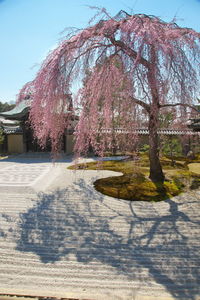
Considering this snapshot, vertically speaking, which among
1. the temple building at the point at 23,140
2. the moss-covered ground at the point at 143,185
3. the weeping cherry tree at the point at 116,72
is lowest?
the moss-covered ground at the point at 143,185

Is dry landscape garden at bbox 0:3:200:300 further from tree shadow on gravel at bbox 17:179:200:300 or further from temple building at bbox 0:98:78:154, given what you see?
temple building at bbox 0:98:78:154

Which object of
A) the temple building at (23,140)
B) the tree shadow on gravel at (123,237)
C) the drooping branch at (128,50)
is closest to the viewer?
the tree shadow on gravel at (123,237)

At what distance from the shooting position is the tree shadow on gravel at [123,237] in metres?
2.64

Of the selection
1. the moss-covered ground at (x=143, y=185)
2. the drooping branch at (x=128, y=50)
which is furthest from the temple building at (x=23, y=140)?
the drooping branch at (x=128, y=50)

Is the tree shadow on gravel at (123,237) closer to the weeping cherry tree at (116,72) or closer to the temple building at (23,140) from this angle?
the weeping cherry tree at (116,72)

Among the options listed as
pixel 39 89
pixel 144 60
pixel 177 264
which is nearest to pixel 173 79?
pixel 144 60

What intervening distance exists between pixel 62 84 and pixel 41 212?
274 centimetres

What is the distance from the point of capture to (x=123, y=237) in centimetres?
344

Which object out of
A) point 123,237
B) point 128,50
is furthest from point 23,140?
point 123,237

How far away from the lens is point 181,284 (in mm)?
2396

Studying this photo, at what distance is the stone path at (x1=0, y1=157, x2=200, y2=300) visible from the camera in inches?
93.0

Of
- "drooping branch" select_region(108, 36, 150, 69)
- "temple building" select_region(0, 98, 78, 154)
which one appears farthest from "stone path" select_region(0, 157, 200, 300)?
"temple building" select_region(0, 98, 78, 154)

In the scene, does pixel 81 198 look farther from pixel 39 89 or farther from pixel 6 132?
pixel 6 132

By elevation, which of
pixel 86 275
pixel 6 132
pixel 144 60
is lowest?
pixel 86 275
